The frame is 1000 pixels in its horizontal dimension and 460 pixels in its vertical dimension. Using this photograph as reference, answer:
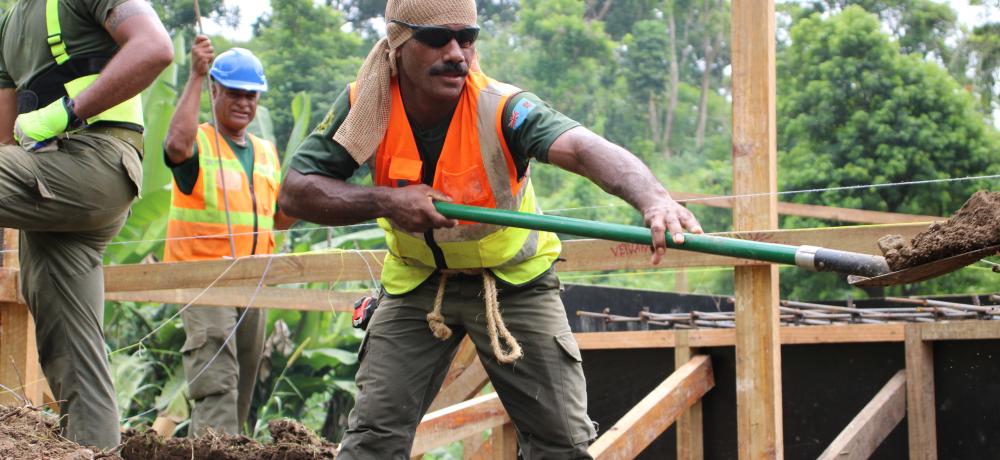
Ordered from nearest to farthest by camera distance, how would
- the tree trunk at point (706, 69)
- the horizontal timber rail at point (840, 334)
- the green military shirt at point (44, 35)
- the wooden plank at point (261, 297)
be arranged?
the green military shirt at point (44, 35), the horizontal timber rail at point (840, 334), the wooden plank at point (261, 297), the tree trunk at point (706, 69)

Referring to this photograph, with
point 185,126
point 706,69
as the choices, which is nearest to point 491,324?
point 185,126

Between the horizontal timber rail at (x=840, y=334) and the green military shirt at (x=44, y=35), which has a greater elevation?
the green military shirt at (x=44, y=35)

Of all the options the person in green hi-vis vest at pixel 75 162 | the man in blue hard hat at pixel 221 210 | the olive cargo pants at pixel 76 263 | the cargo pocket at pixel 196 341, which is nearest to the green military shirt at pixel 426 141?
the person in green hi-vis vest at pixel 75 162

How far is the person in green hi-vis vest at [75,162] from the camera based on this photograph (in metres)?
4.09

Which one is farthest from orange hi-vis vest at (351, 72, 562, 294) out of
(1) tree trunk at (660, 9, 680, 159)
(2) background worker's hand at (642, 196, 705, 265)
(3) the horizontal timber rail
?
(1) tree trunk at (660, 9, 680, 159)

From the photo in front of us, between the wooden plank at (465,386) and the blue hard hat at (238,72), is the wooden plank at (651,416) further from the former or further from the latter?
the blue hard hat at (238,72)

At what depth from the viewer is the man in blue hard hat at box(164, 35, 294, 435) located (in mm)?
5871

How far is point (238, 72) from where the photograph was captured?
6.27m

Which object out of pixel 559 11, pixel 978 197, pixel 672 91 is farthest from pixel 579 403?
pixel 672 91

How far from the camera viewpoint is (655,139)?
108 feet

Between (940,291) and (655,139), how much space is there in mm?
19110

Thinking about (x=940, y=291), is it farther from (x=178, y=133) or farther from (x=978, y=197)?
(x=978, y=197)

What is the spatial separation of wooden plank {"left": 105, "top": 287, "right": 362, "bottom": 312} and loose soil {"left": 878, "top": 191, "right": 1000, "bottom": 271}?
142 inches

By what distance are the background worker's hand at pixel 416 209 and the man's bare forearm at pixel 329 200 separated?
0.12ft
